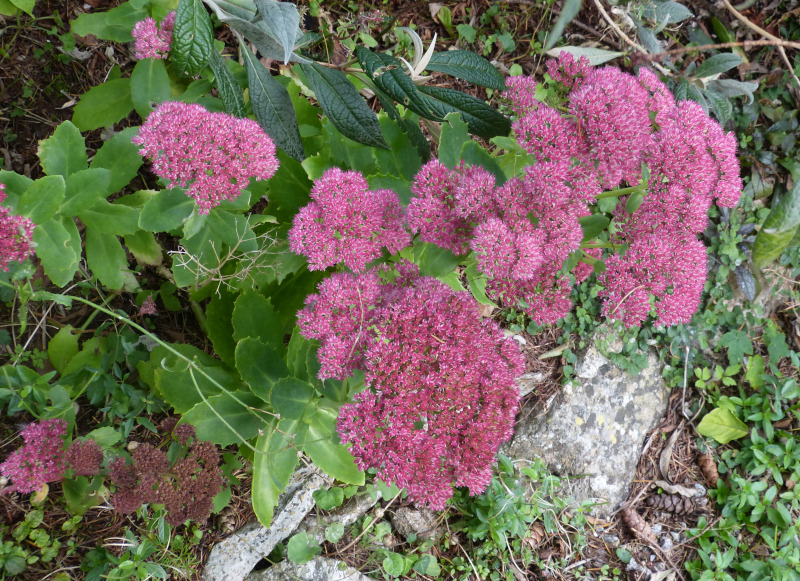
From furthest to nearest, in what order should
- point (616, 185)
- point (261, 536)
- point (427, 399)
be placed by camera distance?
point (261, 536) < point (616, 185) < point (427, 399)

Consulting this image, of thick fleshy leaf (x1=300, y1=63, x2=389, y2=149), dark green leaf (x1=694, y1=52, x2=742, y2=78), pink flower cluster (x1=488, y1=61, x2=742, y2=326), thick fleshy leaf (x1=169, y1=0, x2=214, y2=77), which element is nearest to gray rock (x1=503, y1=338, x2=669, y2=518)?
pink flower cluster (x1=488, y1=61, x2=742, y2=326)

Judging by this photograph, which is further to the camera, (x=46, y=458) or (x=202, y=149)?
(x=46, y=458)

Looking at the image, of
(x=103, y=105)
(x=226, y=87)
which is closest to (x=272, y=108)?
(x=226, y=87)

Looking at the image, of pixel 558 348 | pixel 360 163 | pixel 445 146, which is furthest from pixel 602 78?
pixel 558 348

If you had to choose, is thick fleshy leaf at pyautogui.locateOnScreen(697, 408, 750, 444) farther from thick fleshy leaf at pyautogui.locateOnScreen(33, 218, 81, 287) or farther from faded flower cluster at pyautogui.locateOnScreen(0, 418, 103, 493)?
thick fleshy leaf at pyautogui.locateOnScreen(33, 218, 81, 287)

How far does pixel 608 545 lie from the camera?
9.92ft

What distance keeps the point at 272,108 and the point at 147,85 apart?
422 millimetres

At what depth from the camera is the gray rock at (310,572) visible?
244cm

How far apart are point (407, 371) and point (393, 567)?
53.8 inches

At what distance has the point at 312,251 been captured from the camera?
5.68ft

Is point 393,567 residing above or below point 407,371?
below

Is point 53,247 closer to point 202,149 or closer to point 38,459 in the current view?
point 202,149

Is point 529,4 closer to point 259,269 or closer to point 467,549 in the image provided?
point 259,269

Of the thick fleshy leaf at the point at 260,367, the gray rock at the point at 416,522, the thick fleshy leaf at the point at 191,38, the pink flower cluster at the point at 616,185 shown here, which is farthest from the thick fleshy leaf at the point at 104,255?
the gray rock at the point at 416,522
